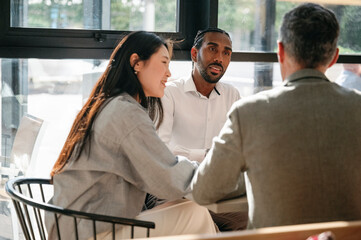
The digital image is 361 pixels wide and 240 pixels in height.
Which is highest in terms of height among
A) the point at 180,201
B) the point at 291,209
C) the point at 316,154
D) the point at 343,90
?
the point at 343,90

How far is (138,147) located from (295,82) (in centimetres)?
61

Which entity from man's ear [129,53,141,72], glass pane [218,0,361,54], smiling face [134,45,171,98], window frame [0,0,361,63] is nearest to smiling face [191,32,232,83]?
window frame [0,0,361,63]

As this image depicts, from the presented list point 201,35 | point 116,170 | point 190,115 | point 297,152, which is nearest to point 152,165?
point 116,170

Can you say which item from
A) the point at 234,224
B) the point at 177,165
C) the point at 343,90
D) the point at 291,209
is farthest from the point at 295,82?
the point at 234,224

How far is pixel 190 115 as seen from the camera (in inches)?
122

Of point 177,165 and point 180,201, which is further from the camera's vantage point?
point 180,201

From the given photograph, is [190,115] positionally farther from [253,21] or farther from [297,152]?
[297,152]

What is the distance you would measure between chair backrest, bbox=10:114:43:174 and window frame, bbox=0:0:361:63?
342mm

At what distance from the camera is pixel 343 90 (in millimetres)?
1645

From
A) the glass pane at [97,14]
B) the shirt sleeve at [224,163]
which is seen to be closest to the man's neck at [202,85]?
the glass pane at [97,14]

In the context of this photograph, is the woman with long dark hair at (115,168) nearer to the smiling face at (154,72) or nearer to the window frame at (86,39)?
the smiling face at (154,72)

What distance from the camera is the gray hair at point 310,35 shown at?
63.1 inches

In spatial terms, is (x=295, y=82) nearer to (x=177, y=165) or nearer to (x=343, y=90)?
(x=343, y=90)

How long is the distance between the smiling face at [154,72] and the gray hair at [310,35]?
72cm
